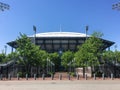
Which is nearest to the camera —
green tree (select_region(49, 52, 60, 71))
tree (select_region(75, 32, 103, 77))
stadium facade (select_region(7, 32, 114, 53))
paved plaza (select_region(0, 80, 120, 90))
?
paved plaza (select_region(0, 80, 120, 90))

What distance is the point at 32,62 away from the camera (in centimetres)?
4847

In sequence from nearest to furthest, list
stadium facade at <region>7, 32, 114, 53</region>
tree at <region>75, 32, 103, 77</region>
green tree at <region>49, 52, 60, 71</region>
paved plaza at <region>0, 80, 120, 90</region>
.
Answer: paved plaza at <region>0, 80, 120, 90</region> < tree at <region>75, 32, 103, 77</region> < green tree at <region>49, 52, 60, 71</region> < stadium facade at <region>7, 32, 114, 53</region>

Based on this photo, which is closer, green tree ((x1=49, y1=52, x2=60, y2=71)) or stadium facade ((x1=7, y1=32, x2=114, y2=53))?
green tree ((x1=49, y1=52, x2=60, y2=71))

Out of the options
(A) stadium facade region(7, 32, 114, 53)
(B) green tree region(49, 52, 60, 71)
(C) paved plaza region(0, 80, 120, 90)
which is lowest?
(C) paved plaza region(0, 80, 120, 90)

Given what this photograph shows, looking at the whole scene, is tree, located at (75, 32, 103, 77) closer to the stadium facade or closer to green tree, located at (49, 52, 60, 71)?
green tree, located at (49, 52, 60, 71)

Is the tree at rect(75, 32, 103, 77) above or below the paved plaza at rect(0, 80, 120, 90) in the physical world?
above

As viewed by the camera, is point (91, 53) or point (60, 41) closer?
point (91, 53)

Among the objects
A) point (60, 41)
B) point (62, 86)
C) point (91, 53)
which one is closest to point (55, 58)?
point (60, 41)

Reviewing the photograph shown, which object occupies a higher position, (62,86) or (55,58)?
(55,58)

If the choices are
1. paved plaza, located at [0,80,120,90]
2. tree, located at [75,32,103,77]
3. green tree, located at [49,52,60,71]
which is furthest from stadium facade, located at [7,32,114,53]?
paved plaza, located at [0,80,120,90]

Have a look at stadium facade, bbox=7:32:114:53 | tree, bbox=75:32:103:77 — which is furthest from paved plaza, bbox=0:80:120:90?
stadium facade, bbox=7:32:114:53

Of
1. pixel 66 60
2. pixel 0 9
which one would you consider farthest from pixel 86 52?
pixel 66 60

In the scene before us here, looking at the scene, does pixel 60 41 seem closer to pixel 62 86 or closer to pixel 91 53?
pixel 91 53

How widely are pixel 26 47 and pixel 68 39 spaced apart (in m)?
52.7
